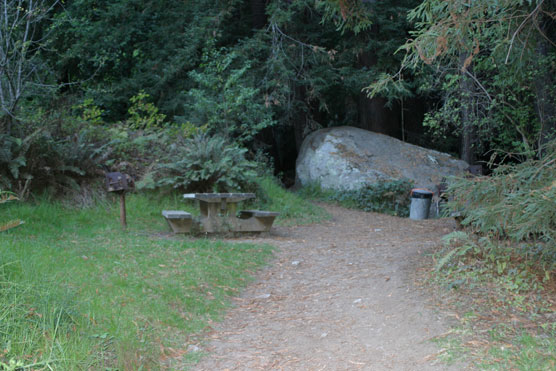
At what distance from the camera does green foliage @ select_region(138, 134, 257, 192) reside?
10.4 metres

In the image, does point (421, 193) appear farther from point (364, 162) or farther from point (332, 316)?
point (332, 316)

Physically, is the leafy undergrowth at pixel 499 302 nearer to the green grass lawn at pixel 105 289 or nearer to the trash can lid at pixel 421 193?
the green grass lawn at pixel 105 289

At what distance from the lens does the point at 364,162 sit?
552 inches

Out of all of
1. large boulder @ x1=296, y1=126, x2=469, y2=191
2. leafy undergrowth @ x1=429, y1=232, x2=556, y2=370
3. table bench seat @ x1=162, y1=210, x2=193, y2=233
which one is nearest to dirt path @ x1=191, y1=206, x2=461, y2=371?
leafy undergrowth @ x1=429, y1=232, x2=556, y2=370

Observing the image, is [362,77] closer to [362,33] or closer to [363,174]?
[362,33]

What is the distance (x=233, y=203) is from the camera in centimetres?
927

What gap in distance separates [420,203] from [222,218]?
5.16 m

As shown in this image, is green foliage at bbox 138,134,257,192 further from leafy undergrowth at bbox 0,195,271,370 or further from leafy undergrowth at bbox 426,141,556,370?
leafy undergrowth at bbox 426,141,556,370

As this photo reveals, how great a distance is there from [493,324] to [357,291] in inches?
69.4

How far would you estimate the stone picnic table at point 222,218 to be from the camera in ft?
28.6

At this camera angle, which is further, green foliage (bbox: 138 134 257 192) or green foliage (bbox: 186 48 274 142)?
green foliage (bbox: 186 48 274 142)

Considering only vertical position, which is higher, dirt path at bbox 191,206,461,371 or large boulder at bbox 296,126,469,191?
large boulder at bbox 296,126,469,191

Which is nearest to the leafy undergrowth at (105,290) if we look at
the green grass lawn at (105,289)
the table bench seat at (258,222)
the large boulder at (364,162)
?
the green grass lawn at (105,289)

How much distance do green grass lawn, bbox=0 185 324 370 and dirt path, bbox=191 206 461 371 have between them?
1.01 ft
